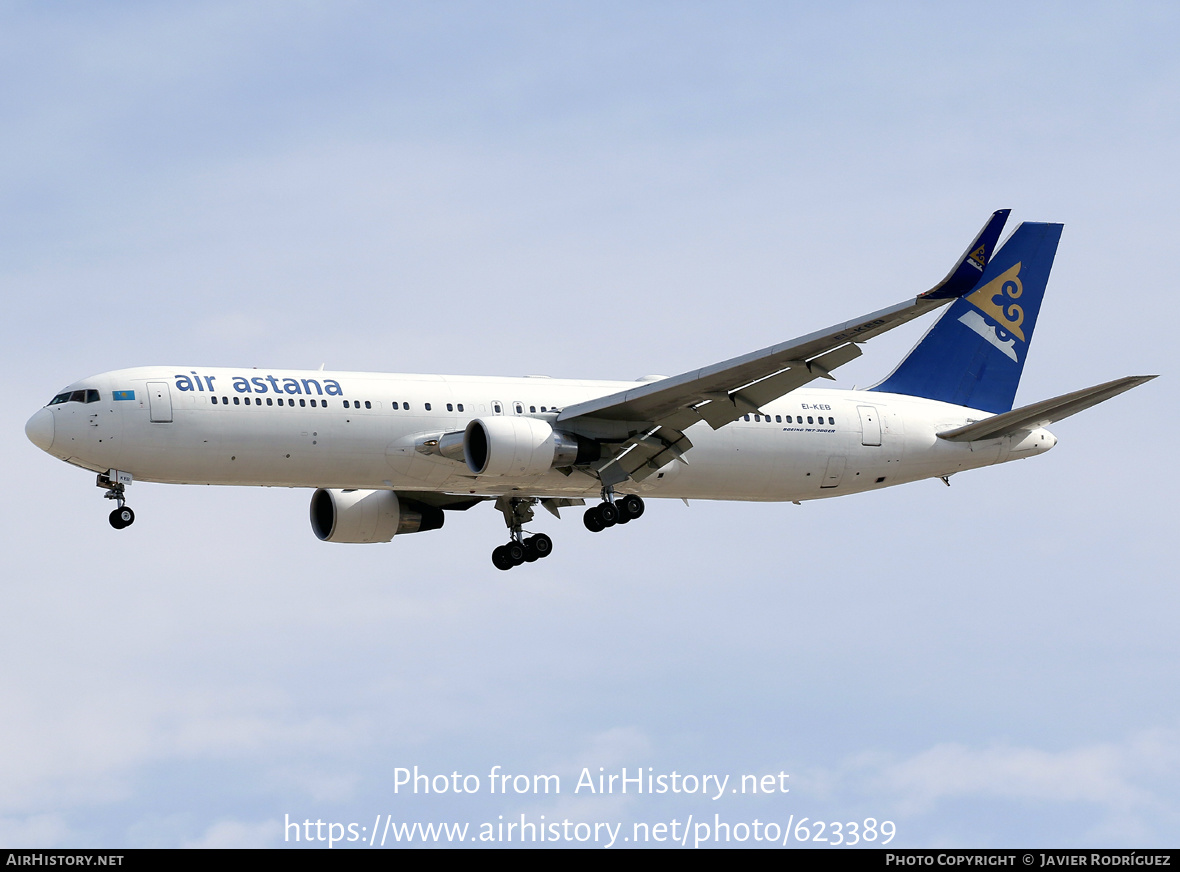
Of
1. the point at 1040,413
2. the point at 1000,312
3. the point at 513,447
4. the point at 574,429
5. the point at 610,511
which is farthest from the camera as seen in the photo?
the point at 1000,312

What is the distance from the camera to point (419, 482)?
1606 inches

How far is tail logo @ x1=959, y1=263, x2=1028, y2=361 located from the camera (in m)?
49.2

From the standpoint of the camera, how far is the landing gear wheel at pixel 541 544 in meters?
46.5

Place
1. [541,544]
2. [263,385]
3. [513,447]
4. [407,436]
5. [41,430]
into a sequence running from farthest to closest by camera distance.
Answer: [541,544] < [407,436] < [513,447] < [263,385] < [41,430]

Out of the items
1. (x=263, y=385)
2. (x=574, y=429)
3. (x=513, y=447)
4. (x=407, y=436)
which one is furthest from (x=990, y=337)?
(x=263, y=385)

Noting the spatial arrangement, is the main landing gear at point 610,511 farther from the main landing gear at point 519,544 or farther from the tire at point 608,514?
the main landing gear at point 519,544

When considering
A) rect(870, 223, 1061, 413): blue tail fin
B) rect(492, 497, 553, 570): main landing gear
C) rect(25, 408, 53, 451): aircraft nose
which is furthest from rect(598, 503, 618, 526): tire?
rect(25, 408, 53, 451): aircraft nose

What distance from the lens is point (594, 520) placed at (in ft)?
139

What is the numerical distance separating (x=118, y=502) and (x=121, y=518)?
389 millimetres

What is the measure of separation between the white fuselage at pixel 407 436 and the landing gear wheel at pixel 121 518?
0.96 meters

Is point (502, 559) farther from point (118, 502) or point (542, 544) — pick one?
point (118, 502)

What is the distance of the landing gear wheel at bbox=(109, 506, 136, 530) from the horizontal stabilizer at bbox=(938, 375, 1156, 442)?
22.0 m

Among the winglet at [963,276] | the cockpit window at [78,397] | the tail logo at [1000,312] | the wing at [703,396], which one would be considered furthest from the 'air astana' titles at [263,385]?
the tail logo at [1000,312]
